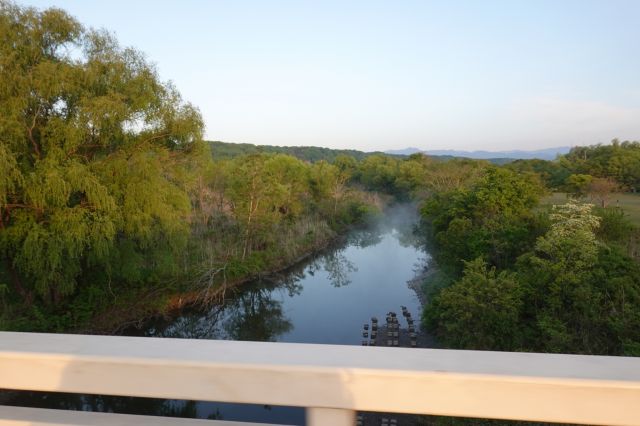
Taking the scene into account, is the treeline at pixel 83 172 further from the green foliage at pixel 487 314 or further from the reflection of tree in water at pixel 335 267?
the reflection of tree in water at pixel 335 267

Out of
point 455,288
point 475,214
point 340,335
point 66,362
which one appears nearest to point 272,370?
point 66,362

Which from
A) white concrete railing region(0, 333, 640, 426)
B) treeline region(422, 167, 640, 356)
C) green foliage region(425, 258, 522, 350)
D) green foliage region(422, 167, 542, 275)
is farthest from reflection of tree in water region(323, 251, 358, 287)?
white concrete railing region(0, 333, 640, 426)

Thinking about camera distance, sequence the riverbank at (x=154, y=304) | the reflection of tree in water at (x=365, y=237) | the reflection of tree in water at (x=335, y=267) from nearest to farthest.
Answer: the riverbank at (x=154, y=304), the reflection of tree in water at (x=335, y=267), the reflection of tree in water at (x=365, y=237)

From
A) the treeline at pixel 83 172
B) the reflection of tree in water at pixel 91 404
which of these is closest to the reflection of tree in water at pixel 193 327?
the treeline at pixel 83 172

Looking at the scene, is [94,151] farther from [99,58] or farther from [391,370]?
[391,370]

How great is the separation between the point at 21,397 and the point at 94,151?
5.33 m

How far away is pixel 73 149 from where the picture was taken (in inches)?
338

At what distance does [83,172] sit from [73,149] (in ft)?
2.01

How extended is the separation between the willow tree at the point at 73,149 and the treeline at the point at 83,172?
0.08 ft

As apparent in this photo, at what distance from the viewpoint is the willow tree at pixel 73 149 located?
26.5 feet

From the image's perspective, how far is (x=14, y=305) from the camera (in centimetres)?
955

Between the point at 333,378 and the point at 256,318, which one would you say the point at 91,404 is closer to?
the point at 256,318

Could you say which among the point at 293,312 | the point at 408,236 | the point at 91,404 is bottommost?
the point at 408,236

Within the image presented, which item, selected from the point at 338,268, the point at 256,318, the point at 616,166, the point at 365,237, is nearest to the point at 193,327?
the point at 256,318
